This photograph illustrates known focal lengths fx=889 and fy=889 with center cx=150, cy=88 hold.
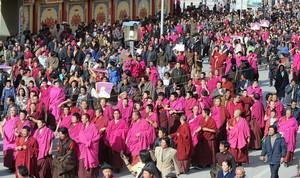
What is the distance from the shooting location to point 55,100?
68.3ft

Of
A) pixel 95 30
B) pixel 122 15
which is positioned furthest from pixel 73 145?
pixel 122 15

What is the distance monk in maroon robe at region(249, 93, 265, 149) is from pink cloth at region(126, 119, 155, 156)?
3.07m

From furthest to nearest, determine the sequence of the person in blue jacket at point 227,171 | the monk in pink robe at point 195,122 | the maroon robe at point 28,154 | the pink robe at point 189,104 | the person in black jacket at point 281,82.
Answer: the person in black jacket at point 281,82 < the pink robe at point 189,104 < the monk in pink robe at point 195,122 < the maroon robe at point 28,154 < the person in blue jacket at point 227,171

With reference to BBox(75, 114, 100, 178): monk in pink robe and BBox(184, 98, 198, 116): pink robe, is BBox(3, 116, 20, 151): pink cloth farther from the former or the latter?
BBox(184, 98, 198, 116): pink robe

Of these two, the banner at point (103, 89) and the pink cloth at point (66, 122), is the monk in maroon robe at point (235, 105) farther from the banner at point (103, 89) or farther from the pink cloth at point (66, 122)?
the pink cloth at point (66, 122)

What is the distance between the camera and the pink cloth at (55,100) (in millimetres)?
20766

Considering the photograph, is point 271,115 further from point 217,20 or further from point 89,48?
point 217,20

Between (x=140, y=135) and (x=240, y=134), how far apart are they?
2085 millimetres

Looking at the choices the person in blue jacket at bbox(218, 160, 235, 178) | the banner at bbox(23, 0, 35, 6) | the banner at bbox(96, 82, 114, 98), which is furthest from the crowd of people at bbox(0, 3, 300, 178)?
the banner at bbox(23, 0, 35, 6)

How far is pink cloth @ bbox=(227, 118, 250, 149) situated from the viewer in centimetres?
1805

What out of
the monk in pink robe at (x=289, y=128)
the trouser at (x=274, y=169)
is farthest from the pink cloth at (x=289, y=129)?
the trouser at (x=274, y=169)

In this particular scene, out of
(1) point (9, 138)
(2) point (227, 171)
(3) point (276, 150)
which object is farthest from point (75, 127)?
(2) point (227, 171)

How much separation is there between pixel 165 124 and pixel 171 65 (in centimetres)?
801

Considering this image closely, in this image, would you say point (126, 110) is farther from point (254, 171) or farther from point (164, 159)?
point (164, 159)
